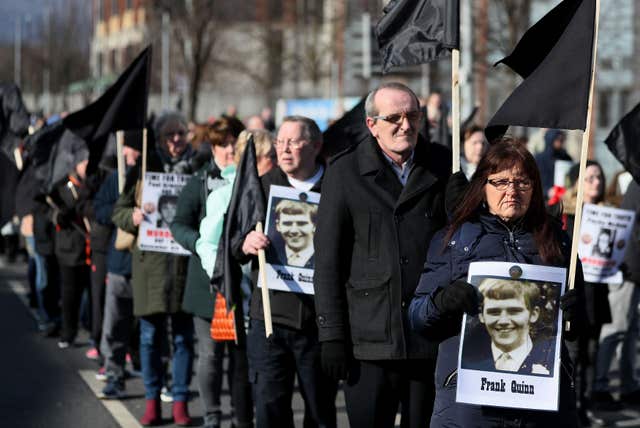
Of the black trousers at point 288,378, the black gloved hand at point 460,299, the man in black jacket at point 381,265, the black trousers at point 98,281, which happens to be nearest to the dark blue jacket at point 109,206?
the black trousers at point 98,281

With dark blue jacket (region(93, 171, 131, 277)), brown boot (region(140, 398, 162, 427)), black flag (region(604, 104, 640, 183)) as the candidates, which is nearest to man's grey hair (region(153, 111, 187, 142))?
dark blue jacket (region(93, 171, 131, 277))

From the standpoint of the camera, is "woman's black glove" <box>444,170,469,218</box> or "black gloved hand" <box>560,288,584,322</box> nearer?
"black gloved hand" <box>560,288,584,322</box>

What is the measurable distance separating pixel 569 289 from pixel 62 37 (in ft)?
219

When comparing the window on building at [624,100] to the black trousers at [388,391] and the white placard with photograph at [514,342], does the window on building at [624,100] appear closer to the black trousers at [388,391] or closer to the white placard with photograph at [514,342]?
the black trousers at [388,391]

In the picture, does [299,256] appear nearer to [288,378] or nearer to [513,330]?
[288,378]

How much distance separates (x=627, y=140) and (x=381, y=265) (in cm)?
196

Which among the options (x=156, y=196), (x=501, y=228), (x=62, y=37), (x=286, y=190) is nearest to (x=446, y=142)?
(x=156, y=196)

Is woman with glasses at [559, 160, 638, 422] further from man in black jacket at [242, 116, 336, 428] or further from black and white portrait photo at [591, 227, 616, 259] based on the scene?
man in black jacket at [242, 116, 336, 428]

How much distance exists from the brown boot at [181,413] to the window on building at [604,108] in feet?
113

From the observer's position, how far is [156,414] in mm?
8859

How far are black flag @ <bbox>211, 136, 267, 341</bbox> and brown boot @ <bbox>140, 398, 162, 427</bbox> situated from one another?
172 centimetres

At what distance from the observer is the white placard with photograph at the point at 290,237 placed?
265 inches

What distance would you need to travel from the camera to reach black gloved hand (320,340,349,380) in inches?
223

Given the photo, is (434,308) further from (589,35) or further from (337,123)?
(337,123)
